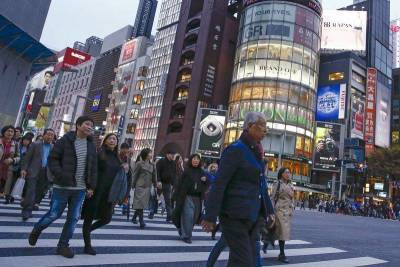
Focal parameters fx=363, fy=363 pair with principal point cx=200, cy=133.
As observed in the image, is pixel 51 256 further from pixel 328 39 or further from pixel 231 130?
pixel 328 39

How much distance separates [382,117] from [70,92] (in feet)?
282

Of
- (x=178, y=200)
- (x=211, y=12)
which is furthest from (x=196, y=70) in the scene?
(x=178, y=200)

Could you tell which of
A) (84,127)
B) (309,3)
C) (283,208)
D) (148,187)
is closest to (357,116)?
(309,3)

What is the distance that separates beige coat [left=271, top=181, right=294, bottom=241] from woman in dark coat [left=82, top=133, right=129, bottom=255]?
9.41 ft

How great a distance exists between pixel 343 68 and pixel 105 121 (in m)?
58.0

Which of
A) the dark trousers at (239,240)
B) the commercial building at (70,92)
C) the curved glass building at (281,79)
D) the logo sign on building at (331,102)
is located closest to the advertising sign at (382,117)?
the logo sign on building at (331,102)

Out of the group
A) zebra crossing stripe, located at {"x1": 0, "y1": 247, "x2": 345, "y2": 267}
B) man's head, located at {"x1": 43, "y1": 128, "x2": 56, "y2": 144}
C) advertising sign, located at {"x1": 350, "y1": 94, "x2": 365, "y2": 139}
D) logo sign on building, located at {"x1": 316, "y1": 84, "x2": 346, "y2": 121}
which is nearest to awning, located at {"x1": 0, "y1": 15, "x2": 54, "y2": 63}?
man's head, located at {"x1": 43, "y1": 128, "x2": 56, "y2": 144}

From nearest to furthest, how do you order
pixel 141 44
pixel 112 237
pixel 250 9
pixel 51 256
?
1. pixel 51 256
2. pixel 112 237
3. pixel 250 9
4. pixel 141 44

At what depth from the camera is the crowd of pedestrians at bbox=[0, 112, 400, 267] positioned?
311 cm

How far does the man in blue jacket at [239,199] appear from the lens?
303cm

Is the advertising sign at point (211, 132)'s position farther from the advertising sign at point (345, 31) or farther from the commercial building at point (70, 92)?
the commercial building at point (70, 92)

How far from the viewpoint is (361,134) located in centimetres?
6053

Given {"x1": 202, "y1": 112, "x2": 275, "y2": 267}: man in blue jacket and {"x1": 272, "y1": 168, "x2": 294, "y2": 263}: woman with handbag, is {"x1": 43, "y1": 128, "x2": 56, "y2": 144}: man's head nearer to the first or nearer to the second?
{"x1": 272, "y1": 168, "x2": 294, "y2": 263}: woman with handbag

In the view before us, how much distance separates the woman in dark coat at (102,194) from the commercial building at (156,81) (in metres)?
63.1
